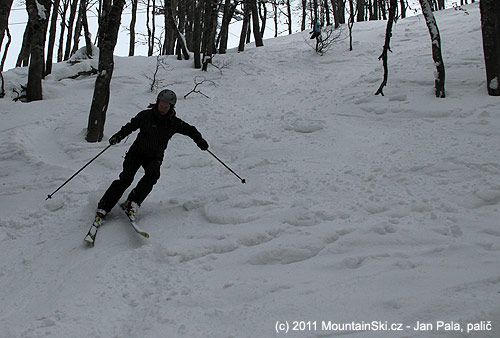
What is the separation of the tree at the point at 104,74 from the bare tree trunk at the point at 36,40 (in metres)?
2.55

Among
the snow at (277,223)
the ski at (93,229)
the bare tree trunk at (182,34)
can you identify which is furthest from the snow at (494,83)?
the bare tree trunk at (182,34)

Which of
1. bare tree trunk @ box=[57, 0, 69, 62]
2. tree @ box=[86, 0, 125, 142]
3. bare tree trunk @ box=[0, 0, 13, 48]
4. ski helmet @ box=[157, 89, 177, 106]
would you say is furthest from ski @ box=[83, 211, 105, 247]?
bare tree trunk @ box=[57, 0, 69, 62]

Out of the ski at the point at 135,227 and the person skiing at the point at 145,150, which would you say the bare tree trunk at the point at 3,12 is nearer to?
the person skiing at the point at 145,150

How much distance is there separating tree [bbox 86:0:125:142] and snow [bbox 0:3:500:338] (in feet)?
1.23

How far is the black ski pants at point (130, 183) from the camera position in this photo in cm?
475

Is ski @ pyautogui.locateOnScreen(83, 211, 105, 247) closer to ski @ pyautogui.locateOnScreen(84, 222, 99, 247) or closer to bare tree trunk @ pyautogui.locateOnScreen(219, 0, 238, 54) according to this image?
ski @ pyautogui.locateOnScreen(84, 222, 99, 247)

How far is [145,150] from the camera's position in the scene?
489cm

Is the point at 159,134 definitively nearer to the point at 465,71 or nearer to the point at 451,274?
the point at 451,274

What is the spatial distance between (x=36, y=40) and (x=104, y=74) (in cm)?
305

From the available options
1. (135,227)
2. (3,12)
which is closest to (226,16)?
(3,12)

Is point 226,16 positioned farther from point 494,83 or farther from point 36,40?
point 494,83

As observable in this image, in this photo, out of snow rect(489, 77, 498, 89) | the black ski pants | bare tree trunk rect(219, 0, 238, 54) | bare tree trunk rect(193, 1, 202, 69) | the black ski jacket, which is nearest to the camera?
the black ski pants

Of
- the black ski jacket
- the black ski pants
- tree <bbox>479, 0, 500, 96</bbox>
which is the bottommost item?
the black ski pants

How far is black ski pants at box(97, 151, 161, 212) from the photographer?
15.6 ft
